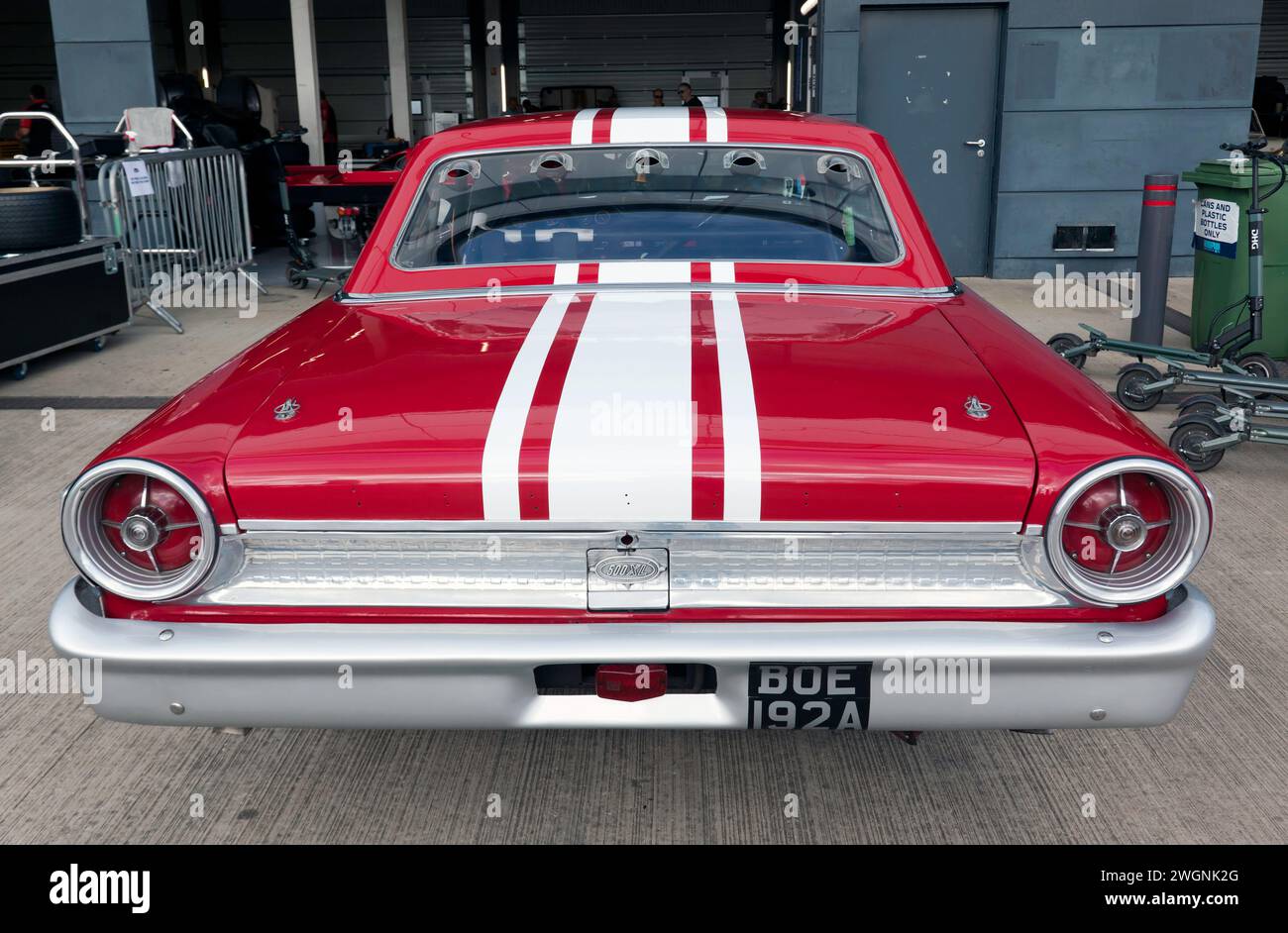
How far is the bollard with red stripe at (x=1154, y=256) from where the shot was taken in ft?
21.0

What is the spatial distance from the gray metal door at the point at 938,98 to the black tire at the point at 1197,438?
5.16 meters

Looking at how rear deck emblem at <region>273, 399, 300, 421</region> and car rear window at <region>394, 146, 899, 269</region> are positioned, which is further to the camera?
car rear window at <region>394, 146, 899, 269</region>

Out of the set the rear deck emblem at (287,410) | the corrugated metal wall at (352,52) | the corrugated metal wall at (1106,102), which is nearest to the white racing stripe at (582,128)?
the rear deck emblem at (287,410)

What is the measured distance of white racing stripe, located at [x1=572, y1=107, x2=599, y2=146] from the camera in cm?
301

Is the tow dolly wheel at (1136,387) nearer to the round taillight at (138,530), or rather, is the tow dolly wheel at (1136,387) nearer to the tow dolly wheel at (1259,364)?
the tow dolly wheel at (1259,364)

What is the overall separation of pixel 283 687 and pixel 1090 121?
9.08 m

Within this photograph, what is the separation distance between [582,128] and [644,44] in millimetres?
21820

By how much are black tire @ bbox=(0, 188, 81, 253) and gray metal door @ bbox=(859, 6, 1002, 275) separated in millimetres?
6073

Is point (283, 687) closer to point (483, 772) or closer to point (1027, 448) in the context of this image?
point (483, 772)

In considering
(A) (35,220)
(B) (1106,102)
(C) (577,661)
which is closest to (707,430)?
(C) (577,661)

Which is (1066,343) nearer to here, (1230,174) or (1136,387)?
(1136,387)

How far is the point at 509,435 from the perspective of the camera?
6.24 ft

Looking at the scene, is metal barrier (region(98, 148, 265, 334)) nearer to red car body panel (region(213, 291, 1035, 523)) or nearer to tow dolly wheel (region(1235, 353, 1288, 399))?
red car body panel (region(213, 291, 1035, 523))

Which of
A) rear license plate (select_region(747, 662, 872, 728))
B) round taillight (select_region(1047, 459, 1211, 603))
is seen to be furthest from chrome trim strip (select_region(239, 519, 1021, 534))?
rear license plate (select_region(747, 662, 872, 728))
